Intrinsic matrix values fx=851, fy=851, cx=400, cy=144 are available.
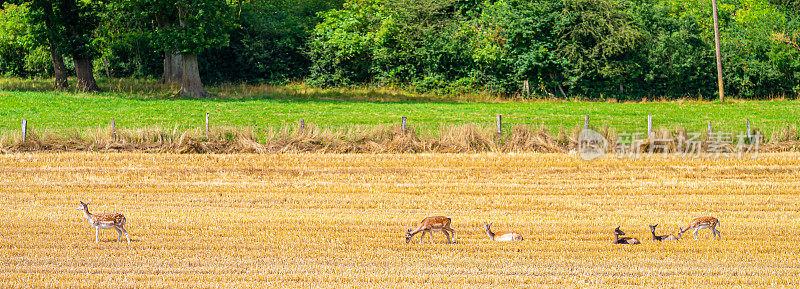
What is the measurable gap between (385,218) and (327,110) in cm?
1913

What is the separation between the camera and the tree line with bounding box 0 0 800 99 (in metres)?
38.3

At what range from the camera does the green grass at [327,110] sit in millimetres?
Result: 28375

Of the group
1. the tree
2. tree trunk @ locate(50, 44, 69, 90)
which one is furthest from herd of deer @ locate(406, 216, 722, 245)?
tree trunk @ locate(50, 44, 69, 90)

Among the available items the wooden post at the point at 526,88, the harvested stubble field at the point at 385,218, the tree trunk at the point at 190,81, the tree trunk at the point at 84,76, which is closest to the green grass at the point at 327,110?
the tree trunk at the point at 84,76

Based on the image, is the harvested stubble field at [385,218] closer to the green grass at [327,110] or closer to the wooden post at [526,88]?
the green grass at [327,110]

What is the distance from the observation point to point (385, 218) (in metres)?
14.3

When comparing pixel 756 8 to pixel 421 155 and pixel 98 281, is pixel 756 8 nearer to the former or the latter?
pixel 421 155

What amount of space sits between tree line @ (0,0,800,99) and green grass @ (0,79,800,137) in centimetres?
208

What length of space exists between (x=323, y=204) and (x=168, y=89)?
26620mm

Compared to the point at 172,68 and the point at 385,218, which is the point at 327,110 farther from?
the point at 385,218

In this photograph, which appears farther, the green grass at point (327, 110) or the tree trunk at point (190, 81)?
the tree trunk at point (190, 81)

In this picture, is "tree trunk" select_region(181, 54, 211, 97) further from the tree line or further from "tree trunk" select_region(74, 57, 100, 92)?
"tree trunk" select_region(74, 57, 100, 92)

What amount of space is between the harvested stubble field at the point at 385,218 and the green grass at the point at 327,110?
16.1 ft


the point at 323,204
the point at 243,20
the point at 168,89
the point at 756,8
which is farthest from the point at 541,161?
the point at 756,8
